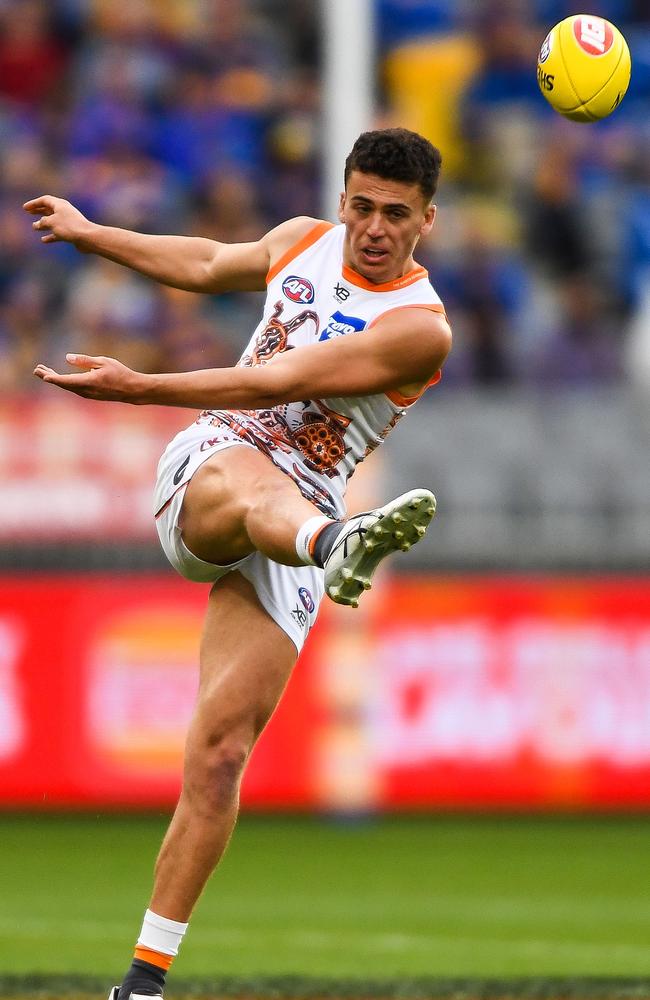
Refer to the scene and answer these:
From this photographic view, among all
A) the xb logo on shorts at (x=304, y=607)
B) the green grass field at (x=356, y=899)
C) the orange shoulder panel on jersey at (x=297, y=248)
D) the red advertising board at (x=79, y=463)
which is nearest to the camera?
the xb logo on shorts at (x=304, y=607)

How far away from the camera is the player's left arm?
5.81 metres

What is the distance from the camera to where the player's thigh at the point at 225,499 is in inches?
246

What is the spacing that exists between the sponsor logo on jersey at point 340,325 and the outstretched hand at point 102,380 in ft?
2.79

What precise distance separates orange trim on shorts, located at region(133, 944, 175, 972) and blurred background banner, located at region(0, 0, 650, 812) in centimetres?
648

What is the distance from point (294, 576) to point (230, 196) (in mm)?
7494

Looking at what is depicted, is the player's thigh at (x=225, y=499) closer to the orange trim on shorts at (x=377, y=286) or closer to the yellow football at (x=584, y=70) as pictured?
the orange trim on shorts at (x=377, y=286)

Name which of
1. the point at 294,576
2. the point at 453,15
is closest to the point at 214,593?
the point at 294,576

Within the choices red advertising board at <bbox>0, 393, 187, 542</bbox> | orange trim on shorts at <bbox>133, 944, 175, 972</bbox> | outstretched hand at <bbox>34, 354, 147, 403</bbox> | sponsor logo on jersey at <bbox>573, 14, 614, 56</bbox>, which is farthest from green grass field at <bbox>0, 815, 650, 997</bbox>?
sponsor logo on jersey at <bbox>573, 14, 614, 56</bbox>

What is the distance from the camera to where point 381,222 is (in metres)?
6.32

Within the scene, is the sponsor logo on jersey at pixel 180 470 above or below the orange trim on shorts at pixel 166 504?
above

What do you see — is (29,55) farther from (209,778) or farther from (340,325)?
(209,778)

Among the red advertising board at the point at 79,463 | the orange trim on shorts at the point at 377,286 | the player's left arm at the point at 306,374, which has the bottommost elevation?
the player's left arm at the point at 306,374

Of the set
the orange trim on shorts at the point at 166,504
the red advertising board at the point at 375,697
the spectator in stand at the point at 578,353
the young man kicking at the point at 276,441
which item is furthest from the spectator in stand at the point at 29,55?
the orange trim on shorts at the point at 166,504

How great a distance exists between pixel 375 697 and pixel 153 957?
6906 millimetres
